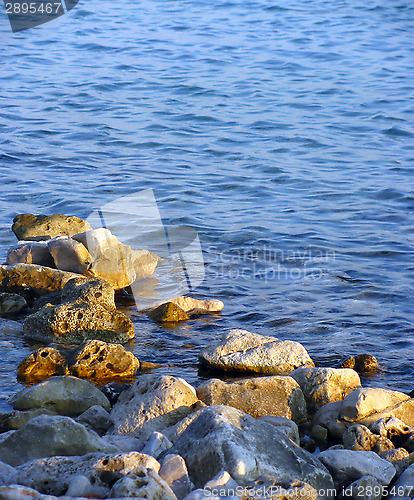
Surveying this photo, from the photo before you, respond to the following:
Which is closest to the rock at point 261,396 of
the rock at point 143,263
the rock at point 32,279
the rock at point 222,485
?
the rock at point 222,485

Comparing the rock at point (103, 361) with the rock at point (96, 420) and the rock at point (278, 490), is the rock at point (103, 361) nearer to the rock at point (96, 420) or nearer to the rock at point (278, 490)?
the rock at point (96, 420)

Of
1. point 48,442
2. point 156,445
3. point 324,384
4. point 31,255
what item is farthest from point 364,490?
point 31,255

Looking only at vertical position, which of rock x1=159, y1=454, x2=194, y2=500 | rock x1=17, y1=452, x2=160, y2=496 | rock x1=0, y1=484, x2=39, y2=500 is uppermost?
rock x1=0, y1=484, x2=39, y2=500

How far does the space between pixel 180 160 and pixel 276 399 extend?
684 centimetres

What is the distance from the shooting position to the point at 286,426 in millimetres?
3896

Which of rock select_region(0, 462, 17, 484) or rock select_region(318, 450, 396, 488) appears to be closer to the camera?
rock select_region(0, 462, 17, 484)

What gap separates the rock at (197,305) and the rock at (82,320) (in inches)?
26.7

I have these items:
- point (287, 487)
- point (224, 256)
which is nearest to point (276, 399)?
point (287, 487)

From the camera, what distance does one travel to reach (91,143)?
37.5 feet

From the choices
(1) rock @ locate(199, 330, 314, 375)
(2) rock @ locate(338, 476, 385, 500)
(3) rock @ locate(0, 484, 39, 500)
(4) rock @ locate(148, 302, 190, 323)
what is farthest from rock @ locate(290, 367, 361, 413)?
(3) rock @ locate(0, 484, 39, 500)

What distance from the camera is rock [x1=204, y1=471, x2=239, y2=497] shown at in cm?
304

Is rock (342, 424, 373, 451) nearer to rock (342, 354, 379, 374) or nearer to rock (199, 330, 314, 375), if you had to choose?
rock (199, 330, 314, 375)

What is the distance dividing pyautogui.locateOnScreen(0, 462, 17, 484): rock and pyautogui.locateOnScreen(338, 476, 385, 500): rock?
5.30ft

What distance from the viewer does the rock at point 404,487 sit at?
10.8 feet
